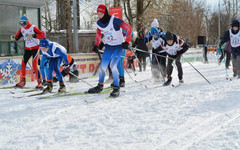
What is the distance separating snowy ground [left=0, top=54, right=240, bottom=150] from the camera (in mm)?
2994

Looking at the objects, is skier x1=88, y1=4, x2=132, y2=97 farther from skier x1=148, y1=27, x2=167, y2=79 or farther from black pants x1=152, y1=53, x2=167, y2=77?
black pants x1=152, y1=53, x2=167, y2=77

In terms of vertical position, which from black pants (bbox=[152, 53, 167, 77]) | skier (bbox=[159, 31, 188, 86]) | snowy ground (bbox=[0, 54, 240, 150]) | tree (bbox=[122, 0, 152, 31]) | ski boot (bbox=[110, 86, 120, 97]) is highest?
tree (bbox=[122, 0, 152, 31])

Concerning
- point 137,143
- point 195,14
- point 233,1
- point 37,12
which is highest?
point 233,1

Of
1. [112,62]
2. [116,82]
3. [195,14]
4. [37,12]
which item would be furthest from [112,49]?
[195,14]

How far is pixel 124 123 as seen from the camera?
3809 millimetres

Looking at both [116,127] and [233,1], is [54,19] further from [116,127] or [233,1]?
[233,1]

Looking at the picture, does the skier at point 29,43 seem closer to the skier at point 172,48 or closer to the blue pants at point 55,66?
the blue pants at point 55,66

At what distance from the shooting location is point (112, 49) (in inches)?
241

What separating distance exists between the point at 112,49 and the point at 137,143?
3.37 metres

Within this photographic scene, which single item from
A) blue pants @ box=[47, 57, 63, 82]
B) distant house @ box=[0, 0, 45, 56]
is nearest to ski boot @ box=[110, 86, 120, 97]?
blue pants @ box=[47, 57, 63, 82]

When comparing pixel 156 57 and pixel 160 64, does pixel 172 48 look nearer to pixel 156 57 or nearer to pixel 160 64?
pixel 156 57

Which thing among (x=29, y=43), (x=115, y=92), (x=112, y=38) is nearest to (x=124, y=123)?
(x=115, y=92)

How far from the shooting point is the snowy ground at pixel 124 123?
2994 mm

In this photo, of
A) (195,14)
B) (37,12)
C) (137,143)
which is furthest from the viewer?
(195,14)
